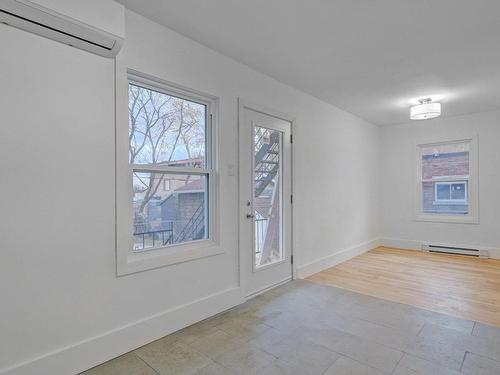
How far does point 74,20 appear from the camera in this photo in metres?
1.80

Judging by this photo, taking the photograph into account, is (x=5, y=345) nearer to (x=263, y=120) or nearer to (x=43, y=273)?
(x=43, y=273)

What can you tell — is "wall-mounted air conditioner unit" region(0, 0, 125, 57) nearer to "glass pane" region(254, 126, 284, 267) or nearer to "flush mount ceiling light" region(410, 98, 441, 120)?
"glass pane" region(254, 126, 284, 267)

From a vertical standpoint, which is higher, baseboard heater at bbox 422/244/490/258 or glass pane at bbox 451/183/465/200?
glass pane at bbox 451/183/465/200

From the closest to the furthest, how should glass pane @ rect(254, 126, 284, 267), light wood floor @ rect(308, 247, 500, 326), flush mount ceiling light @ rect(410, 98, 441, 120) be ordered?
light wood floor @ rect(308, 247, 500, 326), glass pane @ rect(254, 126, 284, 267), flush mount ceiling light @ rect(410, 98, 441, 120)

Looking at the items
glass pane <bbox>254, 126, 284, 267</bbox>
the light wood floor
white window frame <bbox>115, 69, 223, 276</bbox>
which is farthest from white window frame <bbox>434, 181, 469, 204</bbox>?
white window frame <bbox>115, 69, 223, 276</bbox>

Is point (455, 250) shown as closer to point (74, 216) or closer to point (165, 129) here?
point (165, 129)

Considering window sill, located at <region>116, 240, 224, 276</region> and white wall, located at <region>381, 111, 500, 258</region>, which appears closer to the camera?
window sill, located at <region>116, 240, 224, 276</region>

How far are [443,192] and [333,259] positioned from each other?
2.71 m

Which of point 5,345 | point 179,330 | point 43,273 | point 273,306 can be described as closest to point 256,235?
point 273,306

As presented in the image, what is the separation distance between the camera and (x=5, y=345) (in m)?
1.73

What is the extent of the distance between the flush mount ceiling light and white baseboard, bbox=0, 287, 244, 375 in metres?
3.67

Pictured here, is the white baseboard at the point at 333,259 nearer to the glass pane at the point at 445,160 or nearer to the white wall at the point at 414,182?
the white wall at the point at 414,182

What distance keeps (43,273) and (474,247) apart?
6.17 m

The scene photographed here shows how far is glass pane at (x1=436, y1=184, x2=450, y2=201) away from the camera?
5570 millimetres
